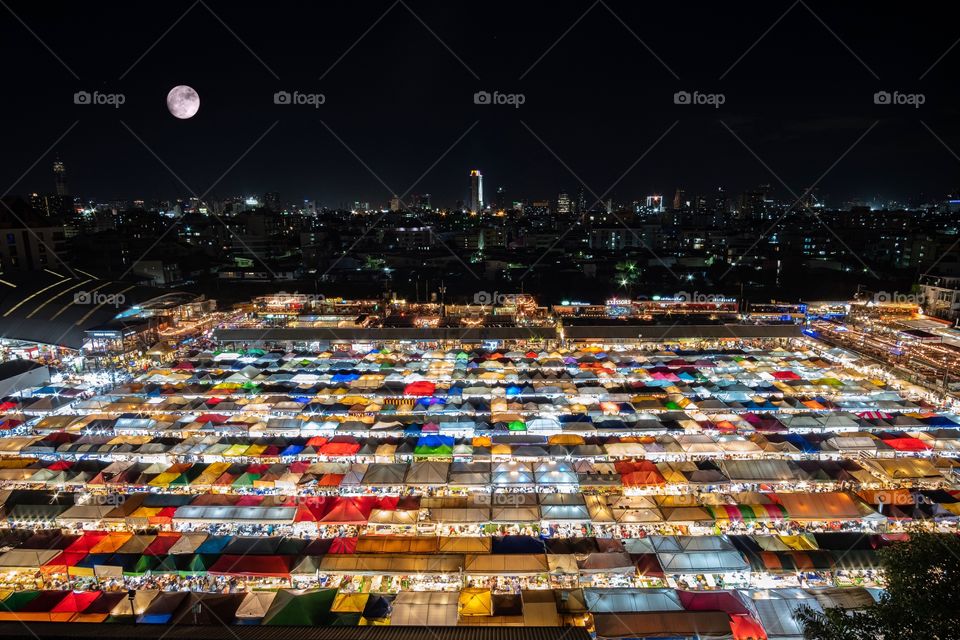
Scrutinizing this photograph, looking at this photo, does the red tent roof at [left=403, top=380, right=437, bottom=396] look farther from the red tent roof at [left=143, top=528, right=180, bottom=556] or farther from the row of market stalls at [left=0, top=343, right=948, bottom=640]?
the red tent roof at [left=143, top=528, right=180, bottom=556]

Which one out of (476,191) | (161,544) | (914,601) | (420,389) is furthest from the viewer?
(476,191)

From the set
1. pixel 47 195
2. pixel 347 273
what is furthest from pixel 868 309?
pixel 47 195

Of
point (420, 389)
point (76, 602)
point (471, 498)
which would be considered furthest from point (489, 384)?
point (76, 602)

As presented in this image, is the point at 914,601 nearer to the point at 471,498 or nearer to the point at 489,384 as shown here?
the point at 471,498

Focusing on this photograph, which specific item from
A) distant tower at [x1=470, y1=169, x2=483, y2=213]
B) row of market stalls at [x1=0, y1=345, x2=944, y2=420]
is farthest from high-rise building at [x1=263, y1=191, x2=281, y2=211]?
row of market stalls at [x1=0, y1=345, x2=944, y2=420]

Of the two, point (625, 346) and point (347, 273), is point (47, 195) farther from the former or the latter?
point (625, 346)

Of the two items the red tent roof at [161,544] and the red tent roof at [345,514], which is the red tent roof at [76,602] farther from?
the red tent roof at [345,514]
